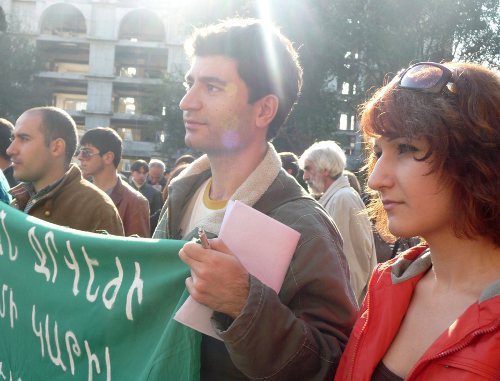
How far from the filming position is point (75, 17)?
5056 cm

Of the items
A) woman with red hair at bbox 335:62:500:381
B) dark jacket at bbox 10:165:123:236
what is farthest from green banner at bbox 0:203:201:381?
dark jacket at bbox 10:165:123:236

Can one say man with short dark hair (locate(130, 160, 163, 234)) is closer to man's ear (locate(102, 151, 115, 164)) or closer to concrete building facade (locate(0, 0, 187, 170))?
man's ear (locate(102, 151, 115, 164))

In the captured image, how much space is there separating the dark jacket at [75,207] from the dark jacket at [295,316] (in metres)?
1.60

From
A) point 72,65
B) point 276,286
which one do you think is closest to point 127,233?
point 276,286

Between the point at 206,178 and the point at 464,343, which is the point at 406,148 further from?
the point at 206,178

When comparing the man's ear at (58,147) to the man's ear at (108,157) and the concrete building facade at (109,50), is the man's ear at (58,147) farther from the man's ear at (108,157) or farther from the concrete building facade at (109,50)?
the concrete building facade at (109,50)

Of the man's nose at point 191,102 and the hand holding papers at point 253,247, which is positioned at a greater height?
the man's nose at point 191,102

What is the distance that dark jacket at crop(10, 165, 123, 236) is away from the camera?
3.69 meters

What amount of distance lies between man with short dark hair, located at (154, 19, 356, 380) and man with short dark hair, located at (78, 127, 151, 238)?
2.75 m

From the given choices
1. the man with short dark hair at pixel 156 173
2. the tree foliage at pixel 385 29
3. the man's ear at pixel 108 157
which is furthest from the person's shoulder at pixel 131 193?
the tree foliage at pixel 385 29

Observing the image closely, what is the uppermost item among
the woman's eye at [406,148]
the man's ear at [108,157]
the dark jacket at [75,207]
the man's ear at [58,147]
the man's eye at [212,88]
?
the man's eye at [212,88]

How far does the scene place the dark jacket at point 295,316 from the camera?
1.80 meters

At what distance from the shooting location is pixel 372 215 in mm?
2137

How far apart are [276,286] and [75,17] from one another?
51.9m
